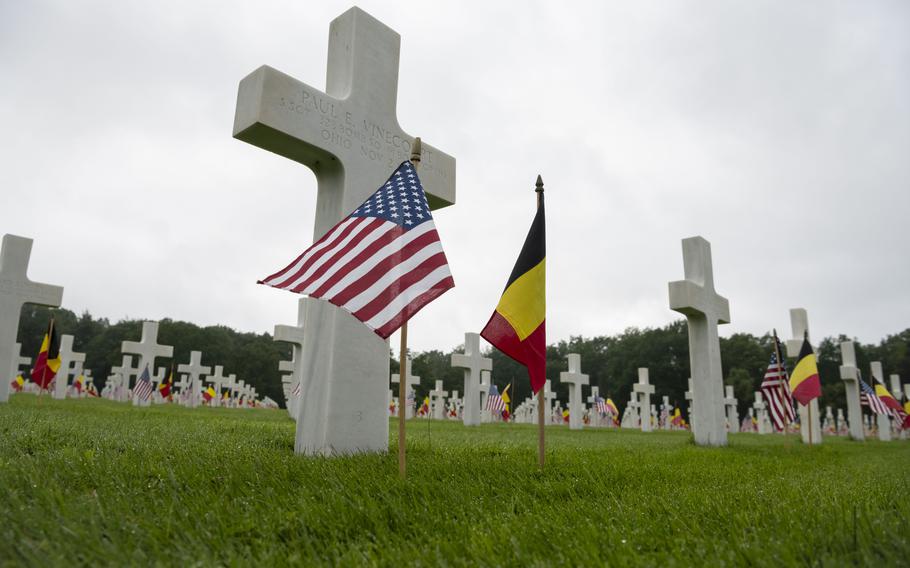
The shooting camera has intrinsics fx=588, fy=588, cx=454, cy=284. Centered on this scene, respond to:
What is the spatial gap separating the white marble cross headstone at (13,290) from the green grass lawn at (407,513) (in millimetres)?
10628

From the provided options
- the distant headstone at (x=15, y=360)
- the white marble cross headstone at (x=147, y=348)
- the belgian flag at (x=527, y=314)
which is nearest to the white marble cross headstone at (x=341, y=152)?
the belgian flag at (x=527, y=314)

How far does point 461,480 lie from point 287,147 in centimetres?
374

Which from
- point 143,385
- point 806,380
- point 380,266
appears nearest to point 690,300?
point 806,380

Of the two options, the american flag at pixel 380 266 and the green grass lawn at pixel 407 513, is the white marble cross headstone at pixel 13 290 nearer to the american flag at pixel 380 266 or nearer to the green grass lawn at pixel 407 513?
the green grass lawn at pixel 407 513

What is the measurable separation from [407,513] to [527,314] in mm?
2340

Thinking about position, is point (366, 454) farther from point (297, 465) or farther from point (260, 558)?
point (260, 558)

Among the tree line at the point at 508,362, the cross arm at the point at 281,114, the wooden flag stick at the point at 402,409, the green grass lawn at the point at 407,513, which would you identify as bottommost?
the green grass lawn at the point at 407,513

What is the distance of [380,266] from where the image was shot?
165 inches

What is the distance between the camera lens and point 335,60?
6.84 metres

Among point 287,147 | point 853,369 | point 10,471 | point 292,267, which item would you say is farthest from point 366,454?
point 853,369

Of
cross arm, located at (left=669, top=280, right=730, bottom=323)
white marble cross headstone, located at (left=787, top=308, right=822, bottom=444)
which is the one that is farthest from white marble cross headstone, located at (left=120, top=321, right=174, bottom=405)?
white marble cross headstone, located at (left=787, top=308, right=822, bottom=444)

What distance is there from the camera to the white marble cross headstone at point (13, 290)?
43.4 ft

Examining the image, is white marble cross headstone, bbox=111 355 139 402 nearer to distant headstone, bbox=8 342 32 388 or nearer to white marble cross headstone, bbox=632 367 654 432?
distant headstone, bbox=8 342 32 388

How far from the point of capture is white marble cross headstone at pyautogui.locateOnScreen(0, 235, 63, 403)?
520 inches
